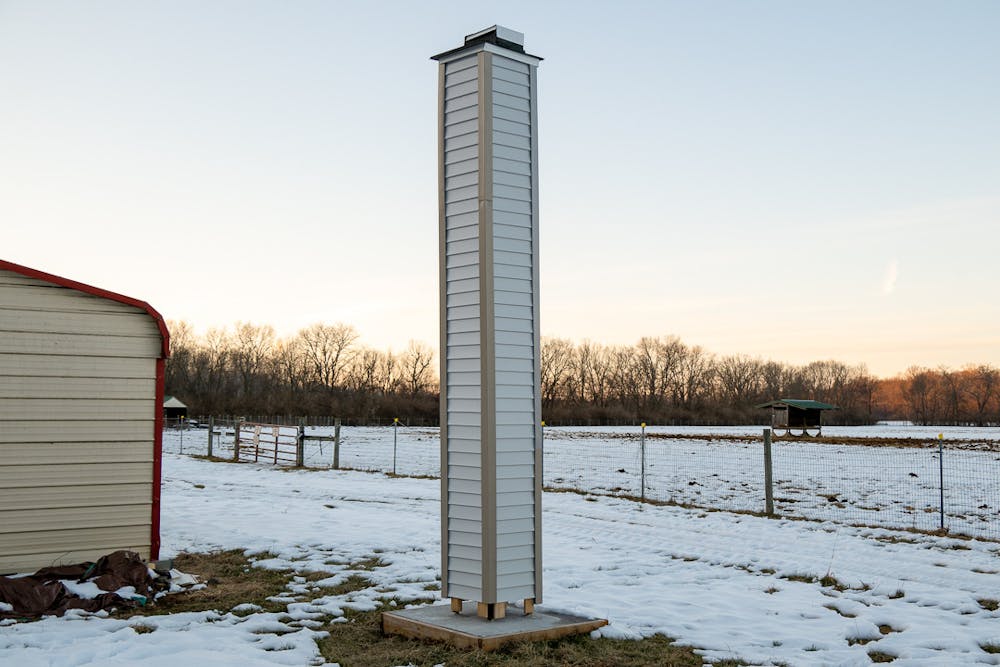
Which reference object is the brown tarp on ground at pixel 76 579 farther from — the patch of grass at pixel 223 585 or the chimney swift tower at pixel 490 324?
the chimney swift tower at pixel 490 324

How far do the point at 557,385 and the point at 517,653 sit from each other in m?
Result: 98.2

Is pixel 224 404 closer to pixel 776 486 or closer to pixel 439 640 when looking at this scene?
pixel 776 486

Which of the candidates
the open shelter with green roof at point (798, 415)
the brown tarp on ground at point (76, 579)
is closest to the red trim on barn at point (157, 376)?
the brown tarp on ground at point (76, 579)

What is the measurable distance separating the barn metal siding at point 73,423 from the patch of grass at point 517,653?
3284 millimetres

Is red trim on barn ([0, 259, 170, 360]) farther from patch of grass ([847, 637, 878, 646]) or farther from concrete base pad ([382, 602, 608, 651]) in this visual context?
patch of grass ([847, 637, 878, 646])

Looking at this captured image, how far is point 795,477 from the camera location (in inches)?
789

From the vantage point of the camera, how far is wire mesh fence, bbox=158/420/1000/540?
45.3ft

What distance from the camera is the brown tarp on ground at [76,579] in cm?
691

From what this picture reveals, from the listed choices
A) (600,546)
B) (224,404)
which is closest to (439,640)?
(600,546)

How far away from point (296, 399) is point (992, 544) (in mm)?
76087

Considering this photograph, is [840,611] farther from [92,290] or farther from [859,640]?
[92,290]

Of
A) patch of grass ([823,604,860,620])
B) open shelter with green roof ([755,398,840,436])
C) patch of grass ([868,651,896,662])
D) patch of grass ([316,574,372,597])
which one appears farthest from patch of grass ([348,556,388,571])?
open shelter with green roof ([755,398,840,436])

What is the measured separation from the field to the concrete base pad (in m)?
0.31

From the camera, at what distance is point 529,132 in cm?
664
